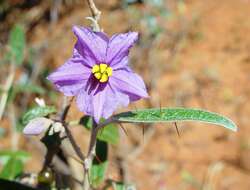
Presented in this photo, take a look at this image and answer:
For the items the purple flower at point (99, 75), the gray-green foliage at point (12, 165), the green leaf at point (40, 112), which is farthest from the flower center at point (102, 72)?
the gray-green foliage at point (12, 165)

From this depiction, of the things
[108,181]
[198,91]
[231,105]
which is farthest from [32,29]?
[108,181]

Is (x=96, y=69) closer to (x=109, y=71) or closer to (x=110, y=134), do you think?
(x=109, y=71)

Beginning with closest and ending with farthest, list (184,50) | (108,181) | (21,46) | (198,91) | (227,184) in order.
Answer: (108,181)
(21,46)
(227,184)
(198,91)
(184,50)

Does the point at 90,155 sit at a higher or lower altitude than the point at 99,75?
lower

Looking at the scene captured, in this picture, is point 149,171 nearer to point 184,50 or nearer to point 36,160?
point 36,160

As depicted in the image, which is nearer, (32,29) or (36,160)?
(36,160)

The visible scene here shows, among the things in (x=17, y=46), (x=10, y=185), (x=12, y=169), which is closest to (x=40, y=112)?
(x=10, y=185)

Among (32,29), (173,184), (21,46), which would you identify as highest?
(32,29)

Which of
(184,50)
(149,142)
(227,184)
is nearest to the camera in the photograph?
(227,184)
